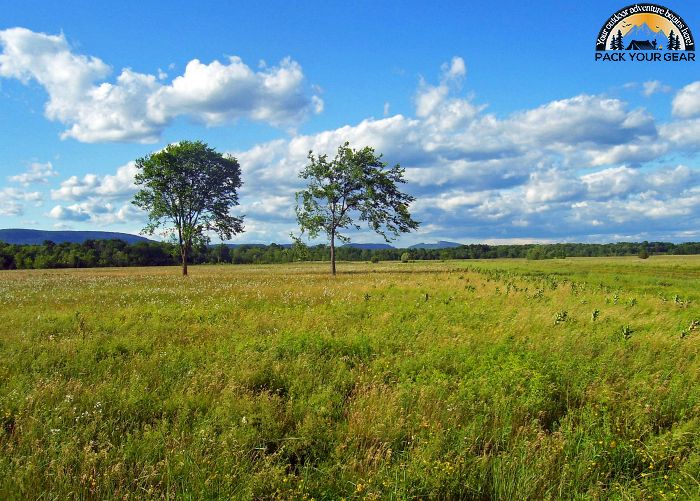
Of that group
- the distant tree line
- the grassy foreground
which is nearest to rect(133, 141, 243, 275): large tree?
the distant tree line

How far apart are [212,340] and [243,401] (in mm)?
3602

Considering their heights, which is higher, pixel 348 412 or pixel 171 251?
pixel 171 251

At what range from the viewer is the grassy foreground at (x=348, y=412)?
387 cm

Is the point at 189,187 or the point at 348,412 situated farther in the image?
the point at 189,187

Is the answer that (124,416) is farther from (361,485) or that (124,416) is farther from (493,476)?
(493,476)

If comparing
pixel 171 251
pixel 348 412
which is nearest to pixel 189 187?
pixel 171 251

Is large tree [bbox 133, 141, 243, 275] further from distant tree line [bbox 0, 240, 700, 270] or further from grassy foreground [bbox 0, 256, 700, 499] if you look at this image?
grassy foreground [bbox 0, 256, 700, 499]

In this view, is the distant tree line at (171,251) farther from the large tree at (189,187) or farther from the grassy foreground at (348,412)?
the grassy foreground at (348,412)

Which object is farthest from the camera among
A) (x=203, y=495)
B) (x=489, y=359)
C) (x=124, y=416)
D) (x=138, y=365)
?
(x=489, y=359)

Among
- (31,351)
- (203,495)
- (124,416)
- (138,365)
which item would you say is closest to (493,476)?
(203,495)

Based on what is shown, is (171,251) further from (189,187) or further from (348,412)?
(348,412)

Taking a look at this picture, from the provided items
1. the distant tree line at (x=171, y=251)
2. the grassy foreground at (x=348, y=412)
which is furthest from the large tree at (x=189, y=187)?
the grassy foreground at (x=348, y=412)

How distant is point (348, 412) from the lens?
5254mm

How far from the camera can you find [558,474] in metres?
4.09
